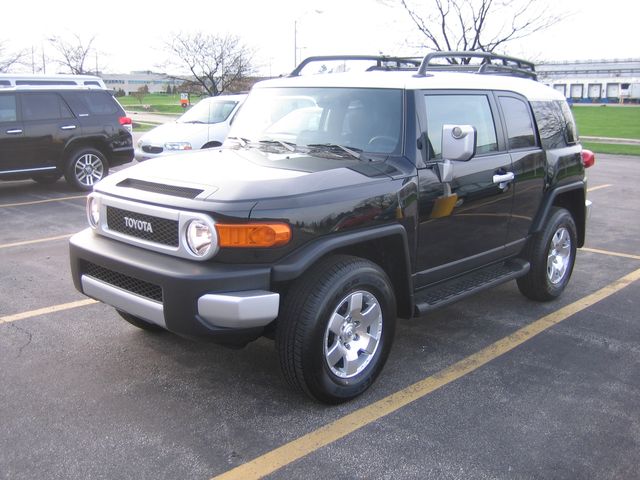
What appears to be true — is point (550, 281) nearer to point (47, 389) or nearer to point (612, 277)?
point (612, 277)

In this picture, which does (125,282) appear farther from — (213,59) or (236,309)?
(213,59)

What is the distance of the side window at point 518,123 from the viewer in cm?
501

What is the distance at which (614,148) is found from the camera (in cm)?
2348

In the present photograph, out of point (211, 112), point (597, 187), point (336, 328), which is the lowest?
point (597, 187)

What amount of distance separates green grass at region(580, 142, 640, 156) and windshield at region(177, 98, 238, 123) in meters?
14.7

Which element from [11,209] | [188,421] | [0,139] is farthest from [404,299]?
[0,139]

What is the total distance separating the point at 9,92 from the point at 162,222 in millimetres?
8560

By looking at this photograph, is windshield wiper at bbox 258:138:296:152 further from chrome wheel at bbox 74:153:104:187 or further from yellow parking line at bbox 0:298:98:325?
chrome wheel at bbox 74:153:104:187

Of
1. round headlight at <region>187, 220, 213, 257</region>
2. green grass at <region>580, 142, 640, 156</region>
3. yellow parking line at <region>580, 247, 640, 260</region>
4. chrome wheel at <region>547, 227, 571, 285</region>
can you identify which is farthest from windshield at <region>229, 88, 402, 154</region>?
green grass at <region>580, 142, 640, 156</region>

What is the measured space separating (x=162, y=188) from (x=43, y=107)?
8.43m

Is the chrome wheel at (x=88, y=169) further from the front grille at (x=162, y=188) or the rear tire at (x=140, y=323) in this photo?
the front grille at (x=162, y=188)

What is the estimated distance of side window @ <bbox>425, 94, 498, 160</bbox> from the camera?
14.1 ft

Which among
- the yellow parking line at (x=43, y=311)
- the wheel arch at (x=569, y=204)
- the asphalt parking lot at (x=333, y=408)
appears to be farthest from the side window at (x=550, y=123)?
the yellow parking line at (x=43, y=311)

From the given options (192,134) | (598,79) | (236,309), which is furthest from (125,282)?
(598,79)
